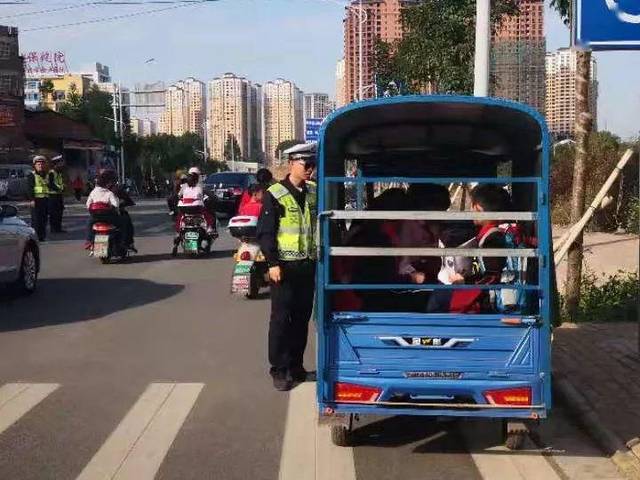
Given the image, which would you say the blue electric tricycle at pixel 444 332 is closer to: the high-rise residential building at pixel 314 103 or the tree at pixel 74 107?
the high-rise residential building at pixel 314 103

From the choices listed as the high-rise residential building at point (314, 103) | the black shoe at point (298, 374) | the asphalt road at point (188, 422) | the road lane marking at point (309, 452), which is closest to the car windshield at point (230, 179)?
the asphalt road at point (188, 422)

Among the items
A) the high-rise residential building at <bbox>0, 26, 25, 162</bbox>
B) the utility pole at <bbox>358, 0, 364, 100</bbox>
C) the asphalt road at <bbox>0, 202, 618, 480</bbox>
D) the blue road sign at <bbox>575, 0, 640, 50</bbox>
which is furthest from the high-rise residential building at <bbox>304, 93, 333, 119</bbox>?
the blue road sign at <bbox>575, 0, 640, 50</bbox>

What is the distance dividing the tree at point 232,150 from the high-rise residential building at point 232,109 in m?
0.12

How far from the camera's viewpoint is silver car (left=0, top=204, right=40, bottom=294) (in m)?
11.4

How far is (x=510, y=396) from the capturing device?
523cm

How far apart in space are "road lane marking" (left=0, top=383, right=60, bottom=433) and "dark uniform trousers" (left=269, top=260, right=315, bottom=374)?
1886mm

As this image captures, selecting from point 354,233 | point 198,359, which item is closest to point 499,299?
point 354,233

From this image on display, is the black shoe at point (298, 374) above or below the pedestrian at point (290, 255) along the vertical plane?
below

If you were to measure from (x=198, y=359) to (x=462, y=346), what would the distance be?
3.73 meters

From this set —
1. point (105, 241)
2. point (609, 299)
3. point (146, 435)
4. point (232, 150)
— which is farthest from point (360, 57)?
point (232, 150)

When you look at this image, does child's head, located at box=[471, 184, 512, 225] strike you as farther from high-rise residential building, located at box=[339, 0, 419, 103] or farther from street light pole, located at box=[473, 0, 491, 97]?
high-rise residential building, located at box=[339, 0, 419, 103]

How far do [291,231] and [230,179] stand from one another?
22695 mm

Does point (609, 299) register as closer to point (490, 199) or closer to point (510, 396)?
point (490, 199)

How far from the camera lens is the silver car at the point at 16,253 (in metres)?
11.4
